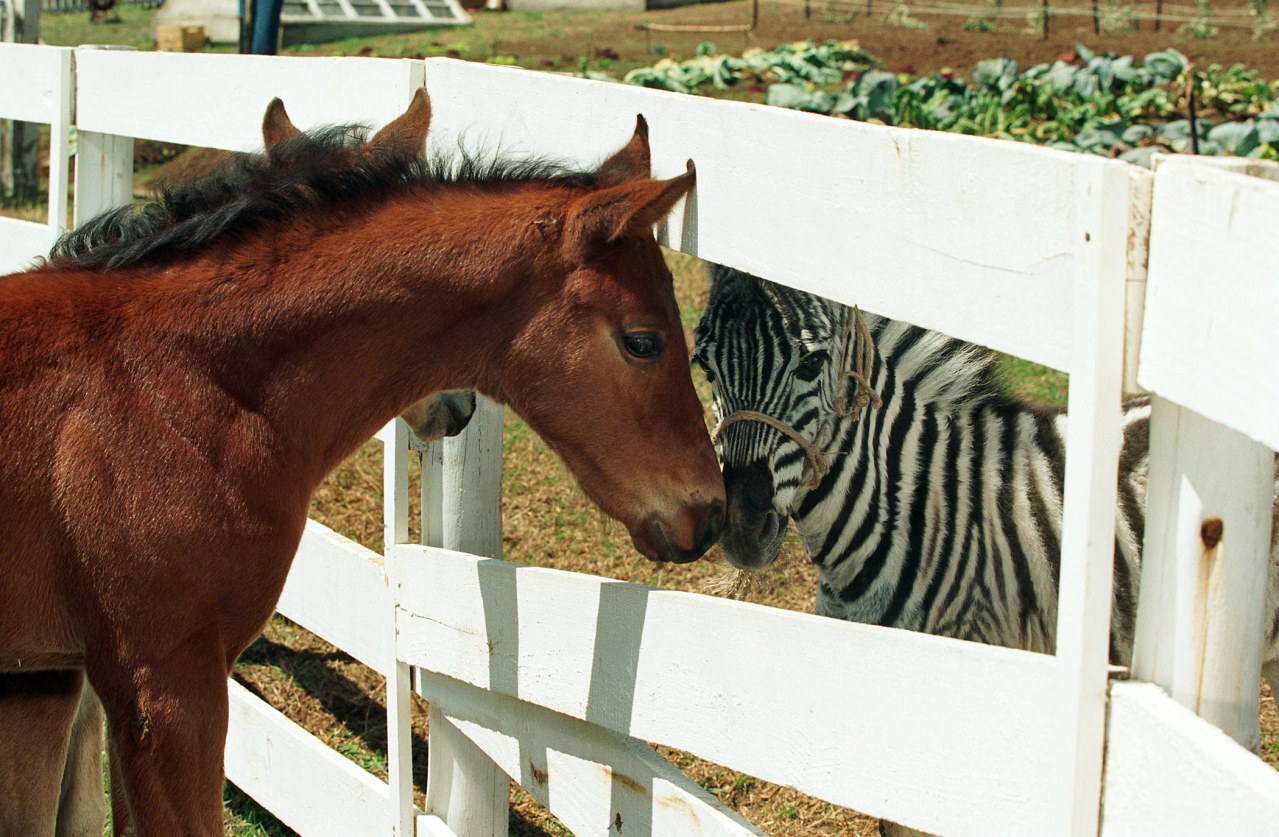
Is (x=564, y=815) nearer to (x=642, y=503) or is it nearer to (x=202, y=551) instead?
(x=642, y=503)

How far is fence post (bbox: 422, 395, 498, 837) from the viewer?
3.30m

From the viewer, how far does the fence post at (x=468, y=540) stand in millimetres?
3297

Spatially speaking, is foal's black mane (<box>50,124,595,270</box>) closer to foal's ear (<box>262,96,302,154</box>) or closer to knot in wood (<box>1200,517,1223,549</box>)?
foal's ear (<box>262,96,302,154</box>)

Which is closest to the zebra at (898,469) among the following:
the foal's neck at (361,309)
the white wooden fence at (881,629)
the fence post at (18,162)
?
the white wooden fence at (881,629)

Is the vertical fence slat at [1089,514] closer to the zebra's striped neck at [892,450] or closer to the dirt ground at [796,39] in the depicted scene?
the zebra's striped neck at [892,450]

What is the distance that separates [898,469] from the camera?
319 centimetres

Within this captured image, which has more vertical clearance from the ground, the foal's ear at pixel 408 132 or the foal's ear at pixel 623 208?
the foal's ear at pixel 408 132

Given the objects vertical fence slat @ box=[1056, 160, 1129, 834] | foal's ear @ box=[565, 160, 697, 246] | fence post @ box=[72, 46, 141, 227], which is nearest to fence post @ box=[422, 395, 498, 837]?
foal's ear @ box=[565, 160, 697, 246]

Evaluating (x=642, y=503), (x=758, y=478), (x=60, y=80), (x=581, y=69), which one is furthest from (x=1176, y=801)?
(x=581, y=69)

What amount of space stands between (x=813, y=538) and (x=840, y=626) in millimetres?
1154

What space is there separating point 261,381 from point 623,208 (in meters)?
0.85

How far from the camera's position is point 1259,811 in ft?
4.67

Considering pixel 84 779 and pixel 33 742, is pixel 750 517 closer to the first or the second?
pixel 33 742

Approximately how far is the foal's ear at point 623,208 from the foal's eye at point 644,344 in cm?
20
